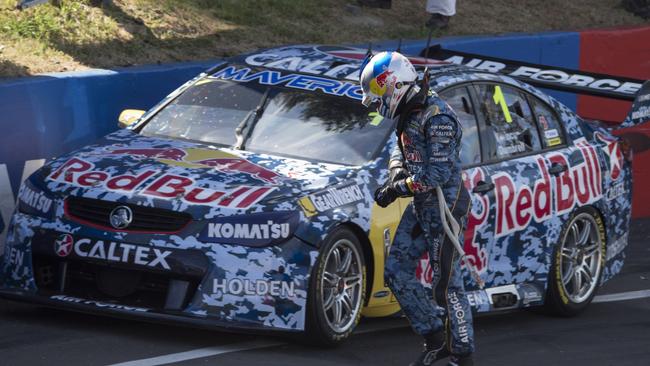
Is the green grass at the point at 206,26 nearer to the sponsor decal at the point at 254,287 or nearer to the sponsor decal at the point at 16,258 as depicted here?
the sponsor decal at the point at 16,258

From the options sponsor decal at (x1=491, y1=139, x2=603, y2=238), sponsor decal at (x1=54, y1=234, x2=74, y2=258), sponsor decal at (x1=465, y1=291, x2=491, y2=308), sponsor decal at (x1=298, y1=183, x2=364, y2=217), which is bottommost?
sponsor decal at (x1=465, y1=291, x2=491, y2=308)

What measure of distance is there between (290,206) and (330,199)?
0.88 ft

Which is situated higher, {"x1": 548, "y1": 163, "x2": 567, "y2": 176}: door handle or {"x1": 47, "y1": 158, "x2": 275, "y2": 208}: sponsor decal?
{"x1": 47, "y1": 158, "x2": 275, "y2": 208}: sponsor decal

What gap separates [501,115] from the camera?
8320 mm

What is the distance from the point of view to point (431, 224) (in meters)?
6.55

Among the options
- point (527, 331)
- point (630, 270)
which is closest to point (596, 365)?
point (527, 331)

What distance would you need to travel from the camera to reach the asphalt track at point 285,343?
666 centimetres

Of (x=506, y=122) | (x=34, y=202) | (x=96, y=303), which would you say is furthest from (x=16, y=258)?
(x=506, y=122)

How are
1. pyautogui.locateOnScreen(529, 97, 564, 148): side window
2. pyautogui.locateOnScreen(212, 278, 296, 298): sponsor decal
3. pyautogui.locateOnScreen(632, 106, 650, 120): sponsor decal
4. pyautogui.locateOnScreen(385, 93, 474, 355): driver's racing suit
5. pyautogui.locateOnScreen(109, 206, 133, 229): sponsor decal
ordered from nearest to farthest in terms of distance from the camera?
pyautogui.locateOnScreen(385, 93, 474, 355): driver's racing suit < pyautogui.locateOnScreen(212, 278, 296, 298): sponsor decal < pyautogui.locateOnScreen(109, 206, 133, 229): sponsor decal < pyautogui.locateOnScreen(529, 97, 564, 148): side window < pyautogui.locateOnScreen(632, 106, 650, 120): sponsor decal

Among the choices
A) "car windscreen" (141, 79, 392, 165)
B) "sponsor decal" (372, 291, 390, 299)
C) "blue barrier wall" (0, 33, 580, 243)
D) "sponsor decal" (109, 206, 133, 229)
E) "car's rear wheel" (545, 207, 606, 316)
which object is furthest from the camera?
"blue barrier wall" (0, 33, 580, 243)

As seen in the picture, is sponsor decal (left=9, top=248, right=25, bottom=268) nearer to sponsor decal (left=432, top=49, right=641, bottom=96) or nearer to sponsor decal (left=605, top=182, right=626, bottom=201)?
sponsor decal (left=605, top=182, right=626, bottom=201)

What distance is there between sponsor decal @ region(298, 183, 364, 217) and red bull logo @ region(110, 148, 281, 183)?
271 mm

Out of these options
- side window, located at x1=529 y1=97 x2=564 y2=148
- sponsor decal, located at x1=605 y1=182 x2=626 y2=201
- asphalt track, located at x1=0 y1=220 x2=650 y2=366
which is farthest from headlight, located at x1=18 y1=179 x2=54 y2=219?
sponsor decal, located at x1=605 y1=182 x2=626 y2=201

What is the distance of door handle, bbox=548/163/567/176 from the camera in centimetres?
832
